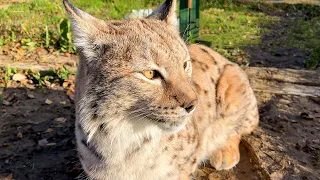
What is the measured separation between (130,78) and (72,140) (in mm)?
2160

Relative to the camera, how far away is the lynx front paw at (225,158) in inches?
159

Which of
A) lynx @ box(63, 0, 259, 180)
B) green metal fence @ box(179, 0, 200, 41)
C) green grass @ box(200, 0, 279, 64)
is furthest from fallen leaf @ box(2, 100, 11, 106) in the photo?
green grass @ box(200, 0, 279, 64)

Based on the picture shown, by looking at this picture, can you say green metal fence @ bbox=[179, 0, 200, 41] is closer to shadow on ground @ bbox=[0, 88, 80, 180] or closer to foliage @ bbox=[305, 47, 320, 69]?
foliage @ bbox=[305, 47, 320, 69]

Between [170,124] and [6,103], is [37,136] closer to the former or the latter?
[6,103]

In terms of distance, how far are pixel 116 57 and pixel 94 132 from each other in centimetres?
55

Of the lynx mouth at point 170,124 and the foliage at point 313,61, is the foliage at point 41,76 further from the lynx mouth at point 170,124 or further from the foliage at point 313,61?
the foliage at point 313,61

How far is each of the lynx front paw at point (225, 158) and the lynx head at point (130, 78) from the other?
1584mm

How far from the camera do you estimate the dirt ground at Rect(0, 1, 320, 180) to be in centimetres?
394

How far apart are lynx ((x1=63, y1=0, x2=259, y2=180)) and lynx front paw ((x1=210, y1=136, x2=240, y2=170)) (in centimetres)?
77

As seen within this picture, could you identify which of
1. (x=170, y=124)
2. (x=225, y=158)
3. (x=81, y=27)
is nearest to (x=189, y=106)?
(x=170, y=124)

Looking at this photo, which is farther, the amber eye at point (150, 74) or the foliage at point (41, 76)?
the foliage at point (41, 76)

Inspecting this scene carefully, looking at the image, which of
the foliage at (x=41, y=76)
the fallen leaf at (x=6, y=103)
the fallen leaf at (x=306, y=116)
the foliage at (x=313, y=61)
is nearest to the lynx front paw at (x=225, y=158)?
the fallen leaf at (x=306, y=116)

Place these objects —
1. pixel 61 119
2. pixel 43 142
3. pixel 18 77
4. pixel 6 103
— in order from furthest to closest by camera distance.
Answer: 1. pixel 18 77
2. pixel 6 103
3. pixel 61 119
4. pixel 43 142

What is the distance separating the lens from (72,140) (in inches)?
174
